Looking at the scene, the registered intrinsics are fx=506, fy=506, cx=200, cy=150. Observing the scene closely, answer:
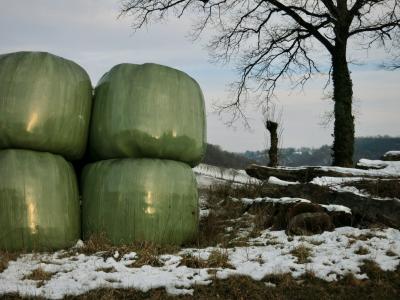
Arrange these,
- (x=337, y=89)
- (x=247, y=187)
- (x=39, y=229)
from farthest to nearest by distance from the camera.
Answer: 1. (x=337, y=89)
2. (x=247, y=187)
3. (x=39, y=229)

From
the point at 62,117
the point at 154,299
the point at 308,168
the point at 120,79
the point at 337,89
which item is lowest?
→ the point at 154,299

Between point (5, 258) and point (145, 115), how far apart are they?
6.25ft

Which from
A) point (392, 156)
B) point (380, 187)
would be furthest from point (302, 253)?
point (392, 156)

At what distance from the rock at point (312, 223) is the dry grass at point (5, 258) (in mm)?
2832

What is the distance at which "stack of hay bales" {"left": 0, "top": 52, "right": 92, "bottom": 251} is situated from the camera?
487cm

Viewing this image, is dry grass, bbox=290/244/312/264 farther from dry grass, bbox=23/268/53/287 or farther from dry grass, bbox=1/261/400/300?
dry grass, bbox=23/268/53/287

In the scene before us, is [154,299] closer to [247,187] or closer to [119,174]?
[119,174]

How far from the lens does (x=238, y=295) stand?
3.58 meters

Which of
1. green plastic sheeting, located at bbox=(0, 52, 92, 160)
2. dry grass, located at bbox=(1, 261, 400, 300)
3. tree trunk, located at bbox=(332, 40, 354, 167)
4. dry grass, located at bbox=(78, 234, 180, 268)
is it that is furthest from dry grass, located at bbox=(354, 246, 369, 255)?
tree trunk, located at bbox=(332, 40, 354, 167)

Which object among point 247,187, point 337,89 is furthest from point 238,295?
point 337,89

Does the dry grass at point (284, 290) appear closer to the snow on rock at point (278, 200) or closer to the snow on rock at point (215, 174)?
the snow on rock at point (278, 200)

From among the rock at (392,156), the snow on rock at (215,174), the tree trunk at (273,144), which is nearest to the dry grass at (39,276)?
the snow on rock at (215,174)

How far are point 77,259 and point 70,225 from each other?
0.72 m

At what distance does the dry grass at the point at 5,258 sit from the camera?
4.30 meters
